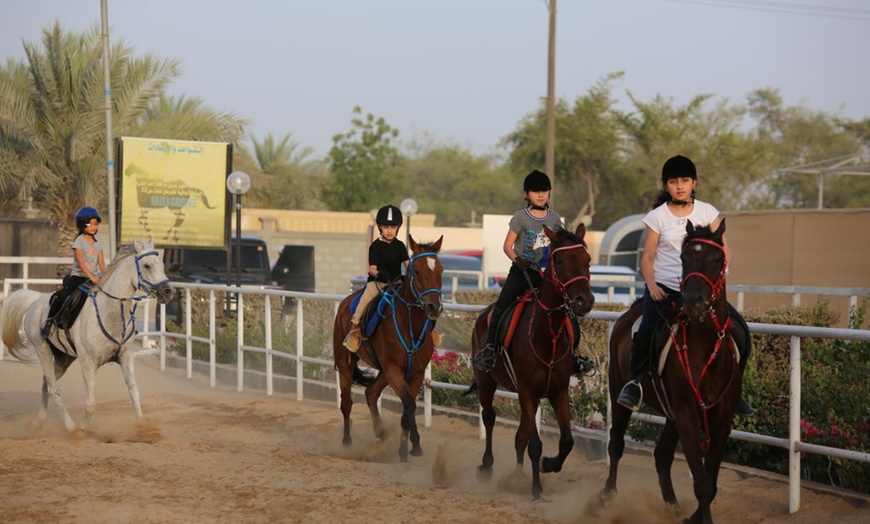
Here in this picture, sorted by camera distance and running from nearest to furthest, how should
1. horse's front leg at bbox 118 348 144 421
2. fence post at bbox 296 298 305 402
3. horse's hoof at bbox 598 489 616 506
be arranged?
horse's hoof at bbox 598 489 616 506, horse's front leg at bbox 118 348 144 421, fence post at bbox 296 298 305 402

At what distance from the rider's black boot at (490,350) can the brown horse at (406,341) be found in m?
0.89

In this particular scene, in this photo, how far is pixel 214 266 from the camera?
26.2 meters

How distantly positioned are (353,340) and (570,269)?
11.8 ft

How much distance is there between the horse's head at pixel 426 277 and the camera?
9.81m

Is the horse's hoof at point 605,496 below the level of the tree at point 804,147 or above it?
below

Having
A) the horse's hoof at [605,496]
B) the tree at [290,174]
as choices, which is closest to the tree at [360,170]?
the tree at [290,174]

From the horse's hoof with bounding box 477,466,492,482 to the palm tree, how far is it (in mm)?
20767

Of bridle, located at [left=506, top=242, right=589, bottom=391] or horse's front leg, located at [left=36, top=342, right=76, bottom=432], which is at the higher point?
bridle, located at [left=506, top=242, right=589, bottom=391]

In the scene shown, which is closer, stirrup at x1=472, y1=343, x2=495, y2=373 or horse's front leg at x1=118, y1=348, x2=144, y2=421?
stirrup at x1=472, y1=343, x2=495, y2=373

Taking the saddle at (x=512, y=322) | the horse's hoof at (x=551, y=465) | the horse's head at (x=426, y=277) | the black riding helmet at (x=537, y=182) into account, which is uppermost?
the black riding helmet at (x=537, y=182)

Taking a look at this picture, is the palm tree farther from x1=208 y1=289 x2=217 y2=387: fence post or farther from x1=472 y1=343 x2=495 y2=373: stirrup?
x1=472 y1=343 x2=495 y2=373: stirrup

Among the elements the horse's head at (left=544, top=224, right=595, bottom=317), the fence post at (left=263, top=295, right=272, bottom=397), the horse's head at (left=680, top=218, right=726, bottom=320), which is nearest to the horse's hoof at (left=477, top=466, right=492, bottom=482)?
the horse's head at (left=544, top=224, right=595, bottom=317)

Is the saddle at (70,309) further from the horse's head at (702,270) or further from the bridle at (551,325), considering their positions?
the horse's head at (702,270)

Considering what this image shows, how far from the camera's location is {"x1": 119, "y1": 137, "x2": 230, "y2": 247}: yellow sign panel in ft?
74.0
